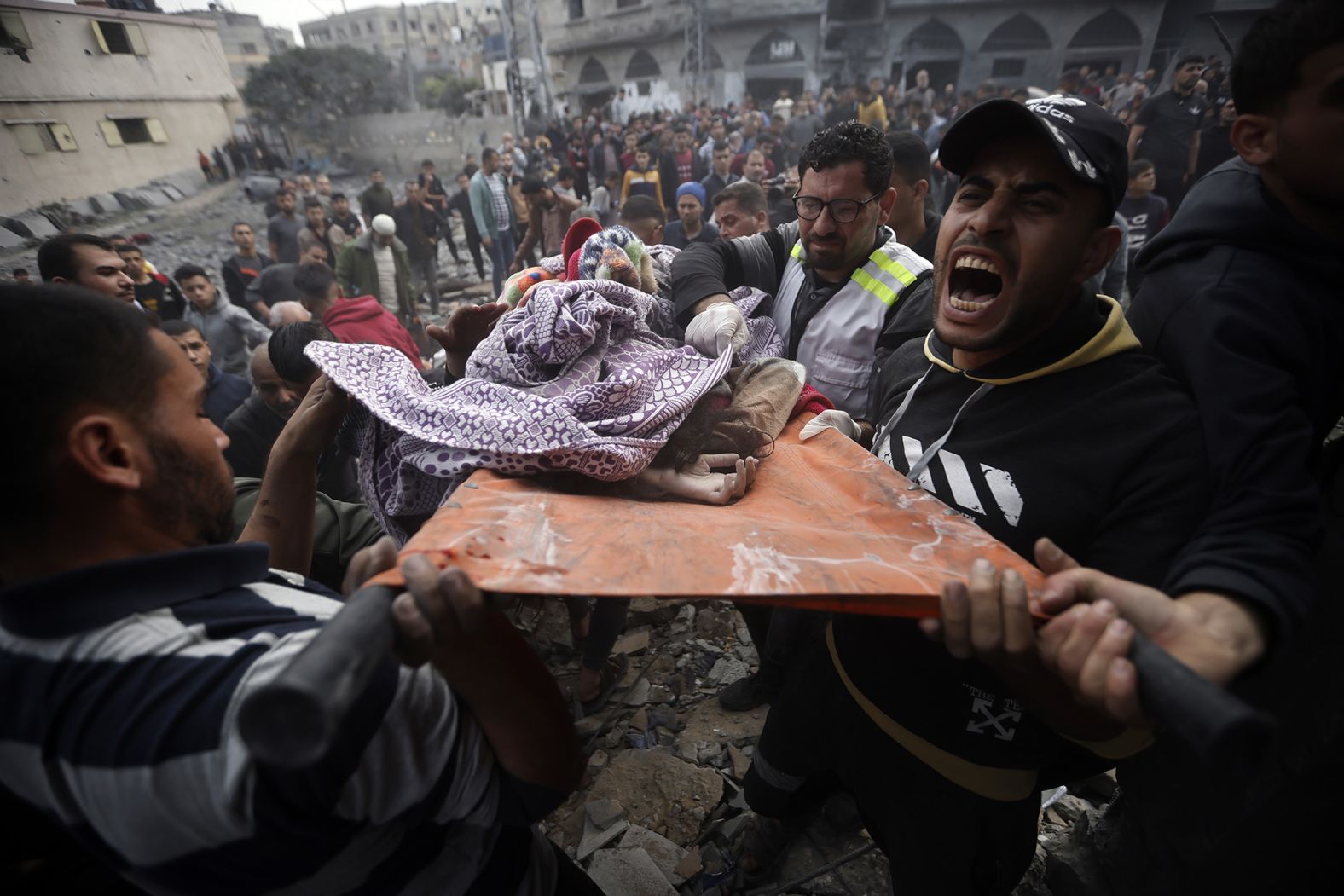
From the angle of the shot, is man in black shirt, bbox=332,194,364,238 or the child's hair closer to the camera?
the child's hair

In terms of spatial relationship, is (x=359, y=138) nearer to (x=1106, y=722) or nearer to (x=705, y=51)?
(x=705, y=51)

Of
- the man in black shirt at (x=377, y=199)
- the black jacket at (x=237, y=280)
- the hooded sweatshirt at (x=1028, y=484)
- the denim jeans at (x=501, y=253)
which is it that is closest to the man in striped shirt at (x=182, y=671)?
the hooded sweatshirt at (x=1028, y=484)

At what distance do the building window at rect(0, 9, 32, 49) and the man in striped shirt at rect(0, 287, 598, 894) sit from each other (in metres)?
5.71

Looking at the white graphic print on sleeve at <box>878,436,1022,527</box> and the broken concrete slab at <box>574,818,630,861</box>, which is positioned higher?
the white graphic print on sleeve at <box>878,436,1022,527</box>

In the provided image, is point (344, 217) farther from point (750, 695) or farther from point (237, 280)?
point (750, 695)

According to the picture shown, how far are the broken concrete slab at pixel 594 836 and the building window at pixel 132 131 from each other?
8969mm

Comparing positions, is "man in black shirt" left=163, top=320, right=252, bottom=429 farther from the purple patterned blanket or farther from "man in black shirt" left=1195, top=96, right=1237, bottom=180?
"man in black shirt" left=1195, top=96, right=1237, bottom=180

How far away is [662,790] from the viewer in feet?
9.30

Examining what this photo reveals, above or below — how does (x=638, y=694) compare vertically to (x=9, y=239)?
below

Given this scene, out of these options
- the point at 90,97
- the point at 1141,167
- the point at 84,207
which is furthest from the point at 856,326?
the point at 90,97

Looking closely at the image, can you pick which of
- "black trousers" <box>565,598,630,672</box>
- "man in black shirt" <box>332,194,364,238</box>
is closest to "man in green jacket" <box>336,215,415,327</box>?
"man in black shirt" <box>332,194,364,238</box>

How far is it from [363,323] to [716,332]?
146 inches

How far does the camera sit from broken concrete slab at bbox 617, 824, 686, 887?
2.49 metres

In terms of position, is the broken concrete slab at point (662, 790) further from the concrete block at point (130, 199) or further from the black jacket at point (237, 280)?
the concrete block at point (130, 199)
